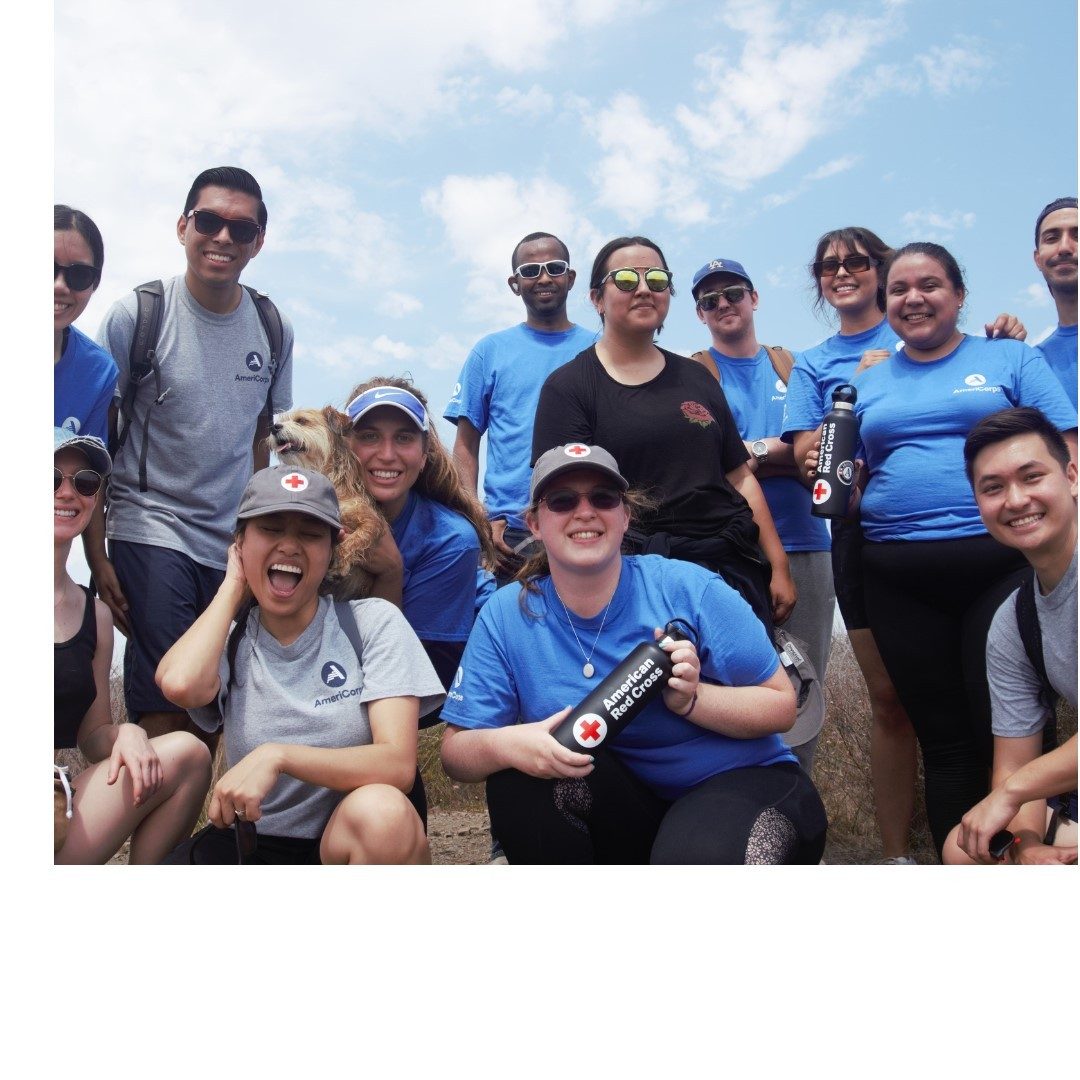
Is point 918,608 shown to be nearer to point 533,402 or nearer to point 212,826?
point 533,402

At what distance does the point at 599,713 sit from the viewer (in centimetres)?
300

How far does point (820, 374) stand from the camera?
14.8ft

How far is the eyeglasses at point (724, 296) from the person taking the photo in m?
5.09

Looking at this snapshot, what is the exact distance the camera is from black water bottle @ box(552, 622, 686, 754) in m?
2.98

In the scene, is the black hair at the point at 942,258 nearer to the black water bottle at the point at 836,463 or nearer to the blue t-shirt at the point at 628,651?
the black water bottle at the point at 836,463

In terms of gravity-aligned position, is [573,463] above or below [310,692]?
above

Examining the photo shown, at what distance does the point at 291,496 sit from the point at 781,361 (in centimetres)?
282

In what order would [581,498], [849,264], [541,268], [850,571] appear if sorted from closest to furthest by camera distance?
[581,498], [850,571], [849,264], [541,268]

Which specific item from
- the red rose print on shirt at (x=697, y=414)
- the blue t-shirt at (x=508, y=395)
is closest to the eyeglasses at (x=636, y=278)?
the red rose print on shirt at (x=697, y=414)

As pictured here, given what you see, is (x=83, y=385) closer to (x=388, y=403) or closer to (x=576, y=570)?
(x=388, y=403)

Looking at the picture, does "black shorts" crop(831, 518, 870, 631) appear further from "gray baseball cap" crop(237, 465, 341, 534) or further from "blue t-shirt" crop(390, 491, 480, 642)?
"gray baseball cap" crop(237, 465, 341, 534)

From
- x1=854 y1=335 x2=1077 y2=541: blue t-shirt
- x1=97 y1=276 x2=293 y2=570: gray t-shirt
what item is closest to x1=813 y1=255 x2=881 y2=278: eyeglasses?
x1=854 y1=335 x2=1077 y2=541: blue t-shirt

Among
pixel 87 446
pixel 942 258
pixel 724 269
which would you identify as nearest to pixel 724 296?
pixel 724 269
